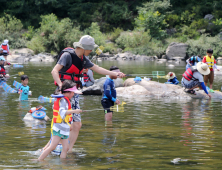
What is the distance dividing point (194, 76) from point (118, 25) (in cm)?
4573

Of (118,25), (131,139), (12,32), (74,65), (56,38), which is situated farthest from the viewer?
(118,25)

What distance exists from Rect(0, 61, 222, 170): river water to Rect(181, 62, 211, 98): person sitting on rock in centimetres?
165

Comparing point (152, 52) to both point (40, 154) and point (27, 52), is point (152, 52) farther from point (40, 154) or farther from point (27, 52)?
point (40, 154)

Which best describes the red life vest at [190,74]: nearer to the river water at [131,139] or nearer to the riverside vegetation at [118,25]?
the river water at [131,139]

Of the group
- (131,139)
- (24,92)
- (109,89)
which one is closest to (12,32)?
(24,92)

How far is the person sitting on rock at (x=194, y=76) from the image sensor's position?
11641 mm

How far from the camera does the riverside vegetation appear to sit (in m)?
43.5

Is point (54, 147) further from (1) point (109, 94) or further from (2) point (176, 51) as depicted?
(2) point (176, 51)

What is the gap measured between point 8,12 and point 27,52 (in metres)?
16.4

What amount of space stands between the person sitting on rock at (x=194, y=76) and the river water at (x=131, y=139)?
65.1 inches

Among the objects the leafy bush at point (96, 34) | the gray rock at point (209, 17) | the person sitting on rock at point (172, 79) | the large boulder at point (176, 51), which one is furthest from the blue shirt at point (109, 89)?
the gray rock at point (209, 17)

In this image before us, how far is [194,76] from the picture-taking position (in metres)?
11.8

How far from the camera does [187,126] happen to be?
7.55m

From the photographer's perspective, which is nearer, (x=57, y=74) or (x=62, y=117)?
(x=62, y=117)
